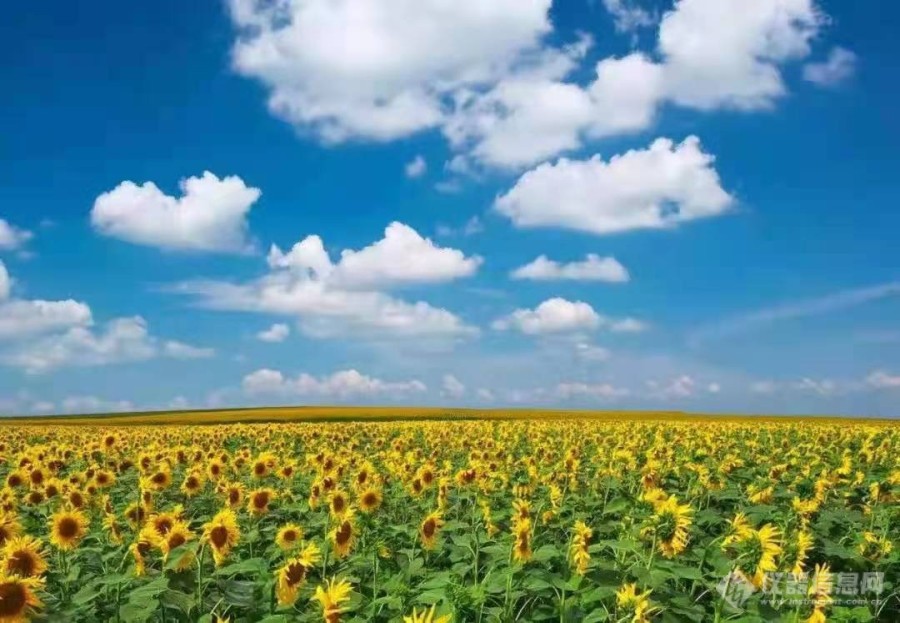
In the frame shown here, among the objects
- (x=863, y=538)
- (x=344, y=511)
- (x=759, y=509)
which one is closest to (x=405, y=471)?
(x=344, y=511)

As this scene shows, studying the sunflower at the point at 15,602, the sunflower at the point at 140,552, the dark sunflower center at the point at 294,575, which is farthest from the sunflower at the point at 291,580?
the sunflower at the point at 15,602

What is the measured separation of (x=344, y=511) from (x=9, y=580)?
135 inches

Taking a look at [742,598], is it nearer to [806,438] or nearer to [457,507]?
[457,507]

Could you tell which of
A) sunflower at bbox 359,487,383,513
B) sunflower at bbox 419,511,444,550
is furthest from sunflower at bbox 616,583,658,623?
sunflower at bbox 359,487,383,513

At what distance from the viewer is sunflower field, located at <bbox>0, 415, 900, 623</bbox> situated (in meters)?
5.43

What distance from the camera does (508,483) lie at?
1134cm

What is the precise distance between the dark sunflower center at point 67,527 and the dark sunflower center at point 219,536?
1948 mm

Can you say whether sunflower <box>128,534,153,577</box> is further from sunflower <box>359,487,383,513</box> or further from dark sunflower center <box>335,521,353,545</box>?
sunflower <box>359,487,383,513</box>

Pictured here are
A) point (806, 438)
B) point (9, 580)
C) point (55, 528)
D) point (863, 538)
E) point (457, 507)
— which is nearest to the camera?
point (9, 580)

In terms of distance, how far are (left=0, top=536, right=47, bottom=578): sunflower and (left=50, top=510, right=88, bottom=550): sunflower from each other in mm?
1700

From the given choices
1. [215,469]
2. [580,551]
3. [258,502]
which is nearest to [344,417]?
[215,469]

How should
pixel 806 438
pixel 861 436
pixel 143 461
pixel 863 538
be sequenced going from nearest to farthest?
pixel 863 538
pixel 143 461
pixel 806 438
pixel 861 436

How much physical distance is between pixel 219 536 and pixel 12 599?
6.21 ft

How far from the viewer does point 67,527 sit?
738 centimetres
